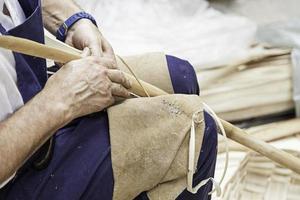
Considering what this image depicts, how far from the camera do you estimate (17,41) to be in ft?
2.68

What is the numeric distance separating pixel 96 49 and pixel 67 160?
0.24m

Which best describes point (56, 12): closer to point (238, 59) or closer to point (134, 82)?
point (134, 82)

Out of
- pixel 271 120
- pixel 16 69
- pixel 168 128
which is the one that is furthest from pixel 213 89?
pixel 16 69

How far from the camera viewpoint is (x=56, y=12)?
113cm

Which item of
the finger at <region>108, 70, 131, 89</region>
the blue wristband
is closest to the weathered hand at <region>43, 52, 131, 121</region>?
the finger at <region>108, 70, 131, 89</region>

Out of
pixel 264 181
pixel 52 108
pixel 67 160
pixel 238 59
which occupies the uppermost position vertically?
pixel 52 108

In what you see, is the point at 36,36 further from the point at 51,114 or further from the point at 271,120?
the point at 271,120

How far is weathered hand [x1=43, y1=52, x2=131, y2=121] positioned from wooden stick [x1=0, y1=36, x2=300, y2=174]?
0.08ft

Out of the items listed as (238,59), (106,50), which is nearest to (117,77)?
(106,50)

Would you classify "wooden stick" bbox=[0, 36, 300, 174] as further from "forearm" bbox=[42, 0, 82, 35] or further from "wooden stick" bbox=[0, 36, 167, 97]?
"forearm" bbox=[42, 0, 82, 35]

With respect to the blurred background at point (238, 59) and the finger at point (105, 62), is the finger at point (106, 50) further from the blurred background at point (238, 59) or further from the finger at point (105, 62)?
the blurred background at point (238, 59)

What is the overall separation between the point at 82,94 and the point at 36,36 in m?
0.14

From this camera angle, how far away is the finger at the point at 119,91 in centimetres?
96

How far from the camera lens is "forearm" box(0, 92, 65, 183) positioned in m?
0.82
